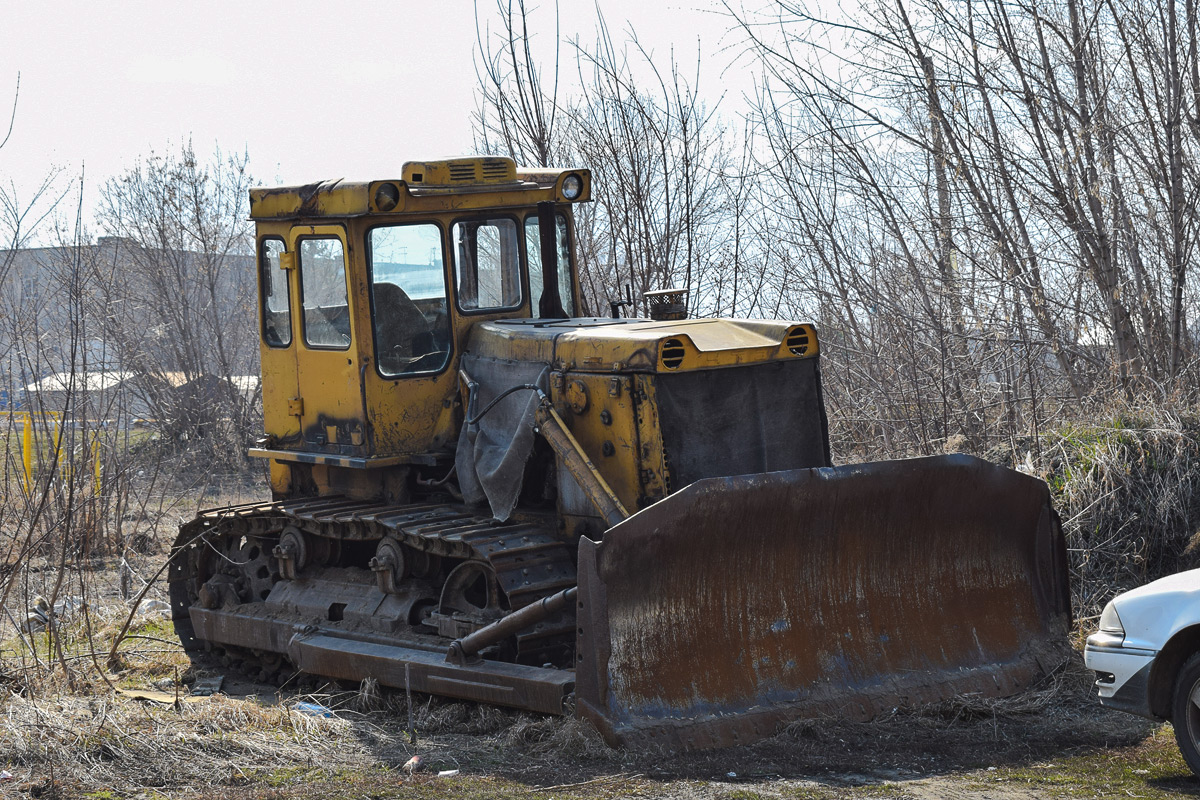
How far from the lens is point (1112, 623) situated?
5488mm

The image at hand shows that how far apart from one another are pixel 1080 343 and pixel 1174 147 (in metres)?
1.73

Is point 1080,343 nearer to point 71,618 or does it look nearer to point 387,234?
point 387,234

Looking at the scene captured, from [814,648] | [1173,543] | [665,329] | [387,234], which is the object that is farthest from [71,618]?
[1173,543]

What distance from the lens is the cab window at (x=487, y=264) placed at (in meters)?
7.65

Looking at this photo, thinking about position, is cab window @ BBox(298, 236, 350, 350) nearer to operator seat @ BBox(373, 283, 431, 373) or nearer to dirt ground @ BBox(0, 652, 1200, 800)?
operator seat @ BBox(373, 283, 431, 373)

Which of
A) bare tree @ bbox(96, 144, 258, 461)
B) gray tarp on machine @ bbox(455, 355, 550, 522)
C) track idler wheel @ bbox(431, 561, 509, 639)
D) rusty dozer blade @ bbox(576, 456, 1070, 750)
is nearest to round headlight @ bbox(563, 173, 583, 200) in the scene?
gray tarp on machine @ bbox(455, 355, 550, 522)

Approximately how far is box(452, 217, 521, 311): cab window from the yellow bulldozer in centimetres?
2

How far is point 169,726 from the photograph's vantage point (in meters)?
6.07

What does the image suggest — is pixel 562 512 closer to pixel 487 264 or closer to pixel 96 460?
pixel 487 264

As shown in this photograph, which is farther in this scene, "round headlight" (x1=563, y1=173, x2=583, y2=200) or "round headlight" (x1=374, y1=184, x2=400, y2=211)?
"round headlight" (x1=563, y1=173, x2=583, y2=200)

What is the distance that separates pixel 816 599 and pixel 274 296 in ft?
13.9

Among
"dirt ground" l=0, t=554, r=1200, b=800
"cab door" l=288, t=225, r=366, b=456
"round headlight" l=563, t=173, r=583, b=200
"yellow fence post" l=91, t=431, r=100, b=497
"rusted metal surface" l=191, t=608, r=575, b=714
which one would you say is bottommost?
"dirt ground" l=0, t=554, r=1200, b=800

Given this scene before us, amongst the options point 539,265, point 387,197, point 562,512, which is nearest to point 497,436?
point 562,512

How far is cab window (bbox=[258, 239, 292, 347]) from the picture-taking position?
8.13m
